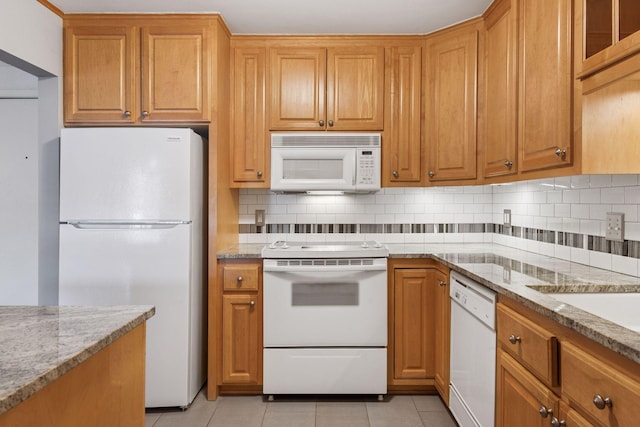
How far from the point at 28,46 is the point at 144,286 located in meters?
1.44

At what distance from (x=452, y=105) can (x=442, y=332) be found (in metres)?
1.41

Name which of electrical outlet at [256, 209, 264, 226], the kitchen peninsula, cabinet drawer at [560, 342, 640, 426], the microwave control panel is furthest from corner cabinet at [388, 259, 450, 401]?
the kitchen peninsula

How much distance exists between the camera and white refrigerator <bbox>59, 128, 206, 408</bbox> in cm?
235

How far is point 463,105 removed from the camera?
2641 millimetres

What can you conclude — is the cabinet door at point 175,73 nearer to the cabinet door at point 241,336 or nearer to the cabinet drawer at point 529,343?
the cabinet door at point 241,336

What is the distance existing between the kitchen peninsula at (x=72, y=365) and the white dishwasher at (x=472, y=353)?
130 cm

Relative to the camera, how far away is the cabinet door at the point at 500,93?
6.95ft

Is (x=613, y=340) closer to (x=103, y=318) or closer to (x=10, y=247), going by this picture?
(x=103, y=318)

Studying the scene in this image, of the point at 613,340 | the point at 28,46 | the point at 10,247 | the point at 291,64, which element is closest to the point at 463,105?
the point at 291,64

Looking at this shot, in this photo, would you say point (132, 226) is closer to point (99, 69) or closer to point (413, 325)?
point (99, 69)

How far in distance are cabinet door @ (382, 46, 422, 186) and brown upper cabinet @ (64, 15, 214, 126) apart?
1.18 m

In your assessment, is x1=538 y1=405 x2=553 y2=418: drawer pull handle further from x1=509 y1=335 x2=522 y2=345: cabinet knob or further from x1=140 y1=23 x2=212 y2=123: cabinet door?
x1=140 y1=23 x2=212 y2=123: cabinet door

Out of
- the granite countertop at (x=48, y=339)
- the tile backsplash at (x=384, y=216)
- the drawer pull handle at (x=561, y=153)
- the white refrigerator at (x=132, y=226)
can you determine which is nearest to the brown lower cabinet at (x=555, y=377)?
the drawer pull handle at (x=561, y=153)

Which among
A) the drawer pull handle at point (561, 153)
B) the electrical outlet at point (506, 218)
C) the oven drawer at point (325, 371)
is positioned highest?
the drawer pull handle at point (561, 153)
